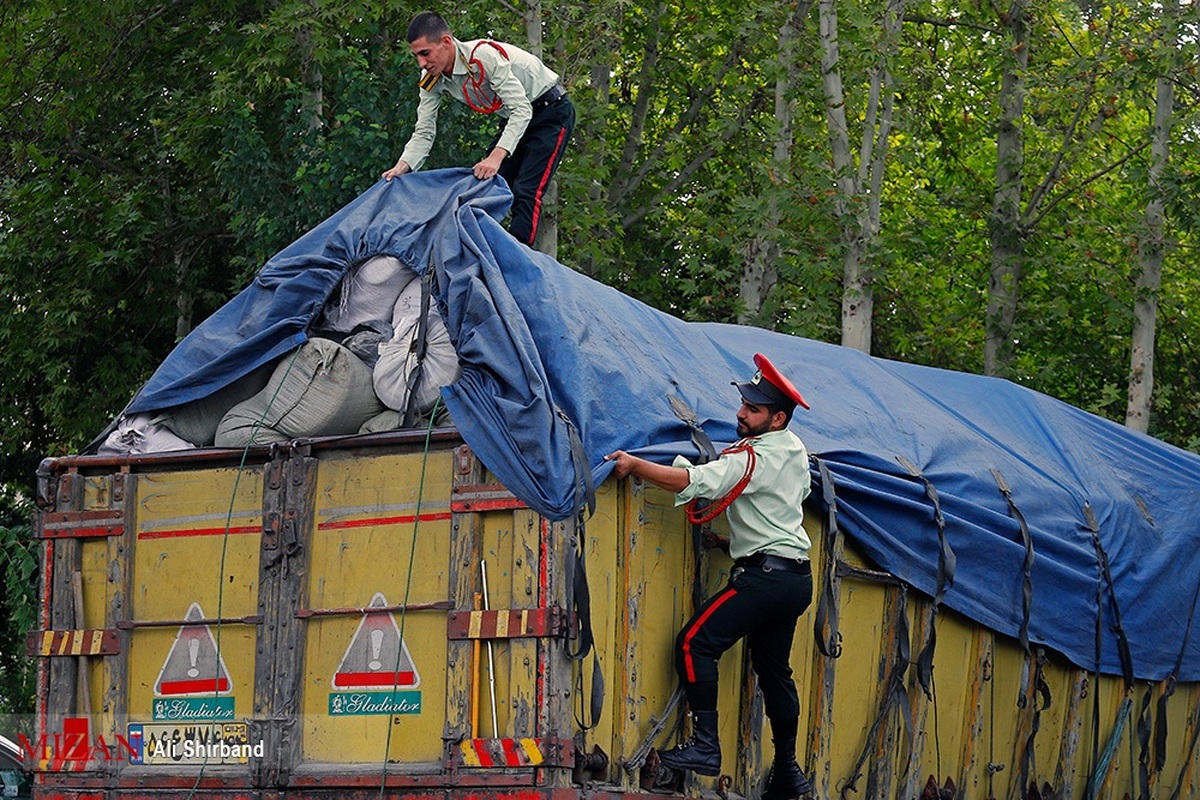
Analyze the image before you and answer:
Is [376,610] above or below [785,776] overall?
above

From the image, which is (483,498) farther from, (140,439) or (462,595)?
(140,439)

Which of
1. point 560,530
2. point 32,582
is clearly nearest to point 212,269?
point 32,582

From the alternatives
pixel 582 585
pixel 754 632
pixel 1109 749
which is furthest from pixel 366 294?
pixel 1109 749

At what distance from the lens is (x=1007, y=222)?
1777cm

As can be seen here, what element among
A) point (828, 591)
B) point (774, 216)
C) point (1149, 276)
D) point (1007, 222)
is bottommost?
point (828, 591)

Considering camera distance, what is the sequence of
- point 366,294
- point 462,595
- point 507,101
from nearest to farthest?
point 462,595, point 366,294, point 507,101

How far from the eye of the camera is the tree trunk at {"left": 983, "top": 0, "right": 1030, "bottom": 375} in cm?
1781

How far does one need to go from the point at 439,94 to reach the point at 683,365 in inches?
80.5

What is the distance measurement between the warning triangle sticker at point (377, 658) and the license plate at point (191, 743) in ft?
1.48

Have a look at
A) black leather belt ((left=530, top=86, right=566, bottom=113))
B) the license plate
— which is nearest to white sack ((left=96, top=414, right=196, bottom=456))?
the license plate

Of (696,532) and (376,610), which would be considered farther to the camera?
(696,532)

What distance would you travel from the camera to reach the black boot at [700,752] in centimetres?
662

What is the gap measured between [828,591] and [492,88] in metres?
2.88

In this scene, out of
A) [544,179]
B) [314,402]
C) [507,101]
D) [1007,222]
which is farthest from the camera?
[1007,222]
